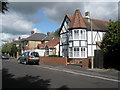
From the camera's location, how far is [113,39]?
16.2m

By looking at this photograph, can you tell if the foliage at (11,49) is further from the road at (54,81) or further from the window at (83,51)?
the road at (54,81)

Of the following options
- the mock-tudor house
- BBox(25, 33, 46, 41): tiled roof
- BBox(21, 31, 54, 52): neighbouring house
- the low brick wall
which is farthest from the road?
BBox(25, 33, 46, 41): tiled roof

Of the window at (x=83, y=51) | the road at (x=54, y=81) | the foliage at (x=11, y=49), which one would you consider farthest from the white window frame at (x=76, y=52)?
the foliage at (x=11, y=49)

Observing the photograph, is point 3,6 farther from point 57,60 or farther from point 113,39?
point 57,60

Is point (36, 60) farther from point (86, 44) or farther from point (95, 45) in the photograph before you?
point (95, 45)

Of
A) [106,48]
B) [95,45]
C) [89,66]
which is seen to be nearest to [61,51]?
[95,45]

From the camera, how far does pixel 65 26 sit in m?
36.3

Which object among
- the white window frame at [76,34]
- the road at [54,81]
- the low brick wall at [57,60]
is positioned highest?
the white window frame at [76,34]

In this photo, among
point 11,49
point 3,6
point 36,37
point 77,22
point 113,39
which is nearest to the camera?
point 3,6

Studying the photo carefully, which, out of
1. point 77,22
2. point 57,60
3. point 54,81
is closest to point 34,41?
point 77,22

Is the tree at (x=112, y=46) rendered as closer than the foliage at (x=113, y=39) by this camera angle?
No

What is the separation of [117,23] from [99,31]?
59.7 ft

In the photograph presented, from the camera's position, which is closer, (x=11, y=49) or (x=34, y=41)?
(x=34, y=41)

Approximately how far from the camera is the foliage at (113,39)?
1589 centimetres
